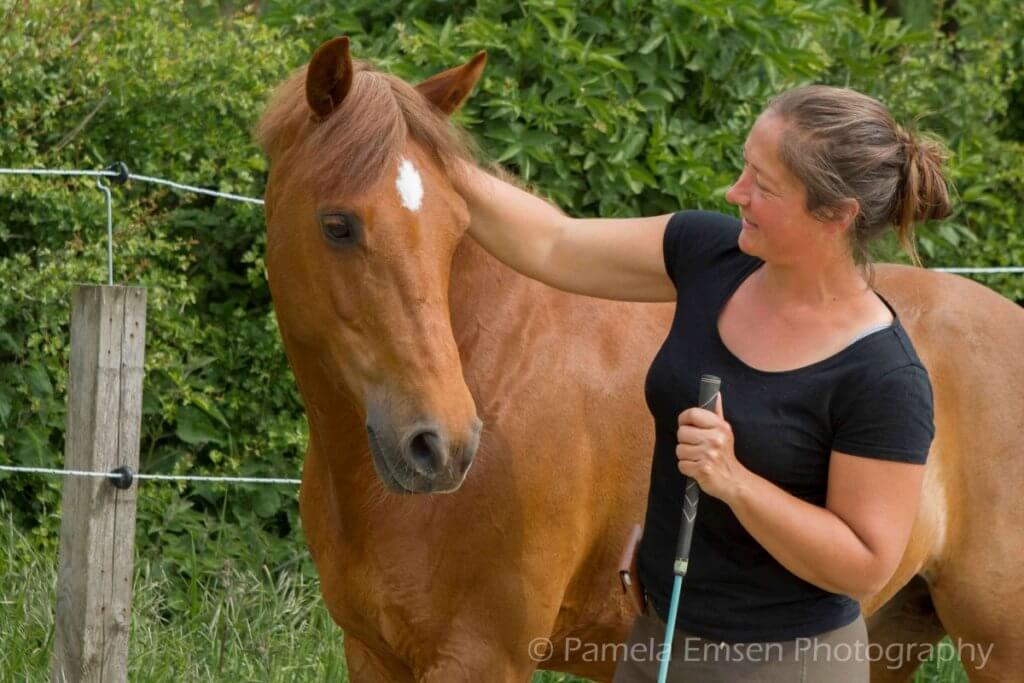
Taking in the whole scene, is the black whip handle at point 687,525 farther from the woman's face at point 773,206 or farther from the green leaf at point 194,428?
the green leaf at point 194,428

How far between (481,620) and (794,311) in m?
1.02

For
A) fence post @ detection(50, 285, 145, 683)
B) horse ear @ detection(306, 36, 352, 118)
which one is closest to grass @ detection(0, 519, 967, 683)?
fence post @ detection(50, 285, 145, 683)

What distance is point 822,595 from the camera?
2309 mm

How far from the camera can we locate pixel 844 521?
85.4 inches

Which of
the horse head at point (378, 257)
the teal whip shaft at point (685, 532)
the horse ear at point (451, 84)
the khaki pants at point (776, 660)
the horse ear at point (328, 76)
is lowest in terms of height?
the khaki pants at point (776, 660)

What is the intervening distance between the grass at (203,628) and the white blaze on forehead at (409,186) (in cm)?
199

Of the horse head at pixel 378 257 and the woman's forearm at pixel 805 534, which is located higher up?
the horse head at pixel 378 257

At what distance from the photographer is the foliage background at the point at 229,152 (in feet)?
14.3

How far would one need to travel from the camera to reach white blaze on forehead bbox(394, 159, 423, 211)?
8.39 ft

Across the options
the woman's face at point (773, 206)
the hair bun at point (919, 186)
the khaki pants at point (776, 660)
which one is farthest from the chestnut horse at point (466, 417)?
the hair bun at point (919, 186)

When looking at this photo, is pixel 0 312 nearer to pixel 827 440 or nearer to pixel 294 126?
pixel 294 126

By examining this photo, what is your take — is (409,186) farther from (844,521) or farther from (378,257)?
(844,521)

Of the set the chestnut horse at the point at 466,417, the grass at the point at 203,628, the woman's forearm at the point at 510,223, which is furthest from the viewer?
the grass at the point at 203,628

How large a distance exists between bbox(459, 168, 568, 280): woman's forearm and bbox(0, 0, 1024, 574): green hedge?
166 centimetres
